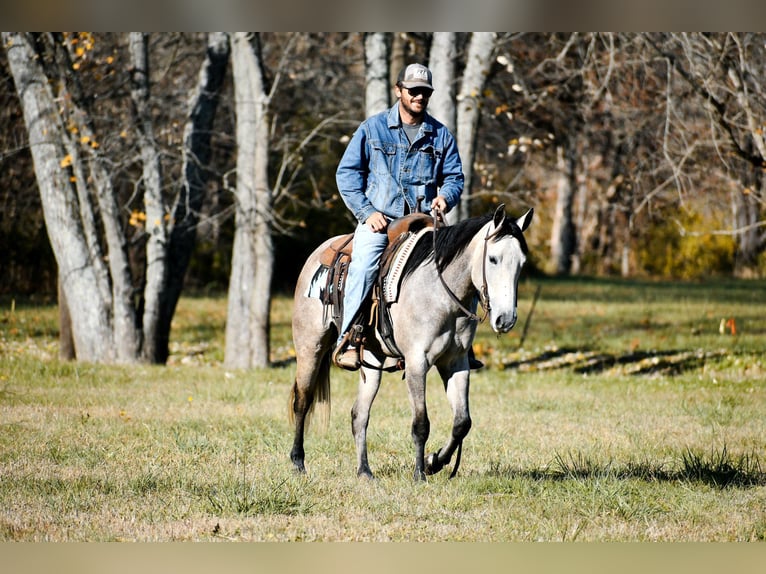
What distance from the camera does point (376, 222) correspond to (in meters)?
7.41

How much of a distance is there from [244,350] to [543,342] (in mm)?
6033

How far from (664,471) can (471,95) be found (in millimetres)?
7408

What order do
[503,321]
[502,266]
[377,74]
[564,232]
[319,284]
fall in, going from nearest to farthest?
[503,321] < [502,266] < [319,284] < [377,74] < [564,232]

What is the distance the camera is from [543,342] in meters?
18.7

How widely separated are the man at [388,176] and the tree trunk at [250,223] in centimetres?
717

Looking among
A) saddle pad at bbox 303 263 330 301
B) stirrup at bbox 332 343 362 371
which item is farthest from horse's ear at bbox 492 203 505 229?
saddle pad at bbox 303 263 330 301

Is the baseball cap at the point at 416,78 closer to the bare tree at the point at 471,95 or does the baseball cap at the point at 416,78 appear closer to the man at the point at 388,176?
the man at the point at 388,176

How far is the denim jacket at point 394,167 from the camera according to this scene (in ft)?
24.7

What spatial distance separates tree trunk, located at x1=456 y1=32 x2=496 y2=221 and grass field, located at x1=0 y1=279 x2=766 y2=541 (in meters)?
3.08

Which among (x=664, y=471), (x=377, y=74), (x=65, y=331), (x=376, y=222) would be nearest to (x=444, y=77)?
(x=377, y=74)

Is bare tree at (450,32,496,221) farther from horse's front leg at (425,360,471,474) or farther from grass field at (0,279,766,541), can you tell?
horse's front leg at (425,360,471,474)

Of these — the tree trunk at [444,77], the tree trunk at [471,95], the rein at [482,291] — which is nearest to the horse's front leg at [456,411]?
the rein at [482,291]

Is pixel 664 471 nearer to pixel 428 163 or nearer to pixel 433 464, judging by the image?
pixel 433 464

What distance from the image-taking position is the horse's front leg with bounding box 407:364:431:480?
7.12 meters
